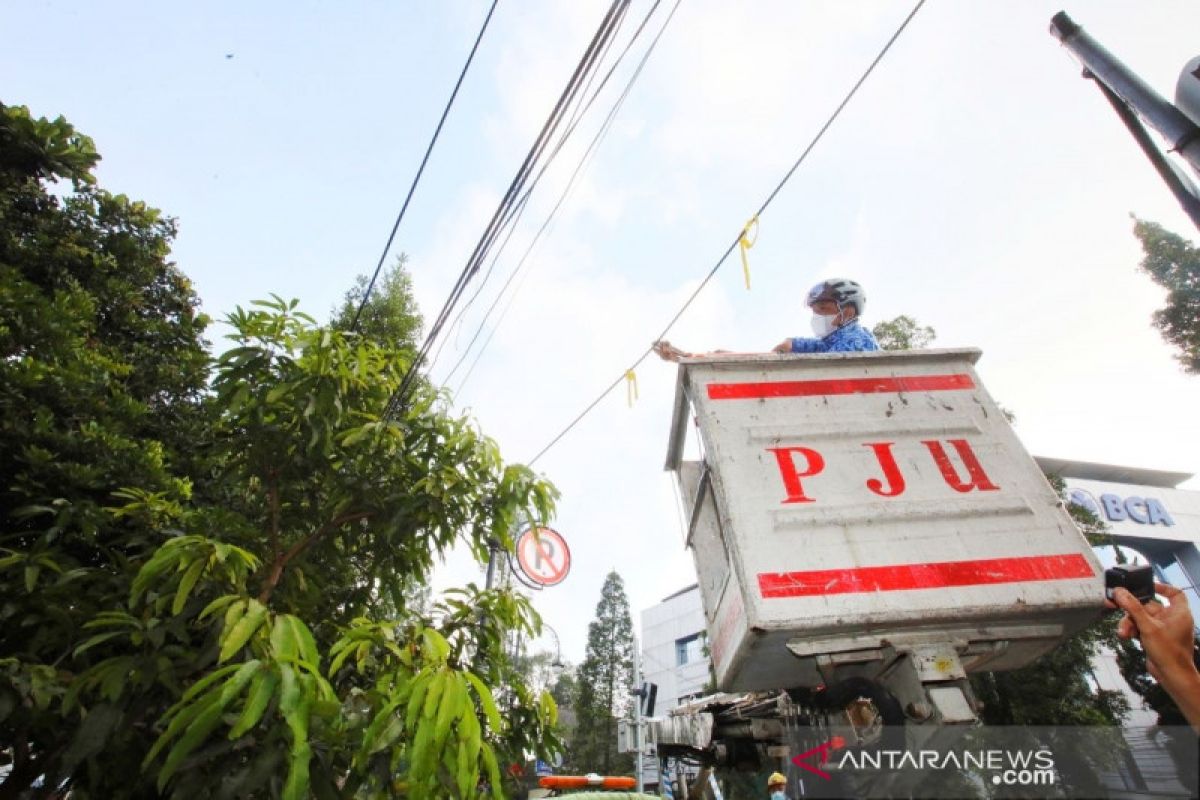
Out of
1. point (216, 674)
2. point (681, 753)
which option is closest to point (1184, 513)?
point (681, 753)

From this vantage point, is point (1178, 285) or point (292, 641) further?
point (1178, 285)

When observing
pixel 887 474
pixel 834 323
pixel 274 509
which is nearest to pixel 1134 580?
pixel 887 474

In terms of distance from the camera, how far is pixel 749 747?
458 centimetres

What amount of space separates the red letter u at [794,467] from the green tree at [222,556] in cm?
132

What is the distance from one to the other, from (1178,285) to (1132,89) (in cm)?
1454

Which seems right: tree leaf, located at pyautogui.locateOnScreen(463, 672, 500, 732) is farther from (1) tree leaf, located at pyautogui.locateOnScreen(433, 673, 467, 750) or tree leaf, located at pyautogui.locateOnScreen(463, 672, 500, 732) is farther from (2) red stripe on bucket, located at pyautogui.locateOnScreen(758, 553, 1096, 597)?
(2) red stripe on bucket, located at pyautogui.locateOnScreen(758, 553, 1096, 597)

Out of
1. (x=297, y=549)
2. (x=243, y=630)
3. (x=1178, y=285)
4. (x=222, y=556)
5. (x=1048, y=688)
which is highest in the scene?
(x=1178, y=285)

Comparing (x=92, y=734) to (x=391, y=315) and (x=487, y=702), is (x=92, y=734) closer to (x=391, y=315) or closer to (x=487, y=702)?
(x=487, y=702)

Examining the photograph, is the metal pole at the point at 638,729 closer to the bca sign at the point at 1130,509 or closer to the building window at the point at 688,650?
the bca sign at the point at 1130,509

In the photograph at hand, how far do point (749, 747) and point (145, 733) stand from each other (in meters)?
4.10

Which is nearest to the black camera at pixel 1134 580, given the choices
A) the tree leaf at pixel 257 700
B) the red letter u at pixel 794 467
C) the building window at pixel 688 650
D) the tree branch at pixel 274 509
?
the red letter u at pixel 794 467

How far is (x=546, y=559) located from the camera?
9.41m

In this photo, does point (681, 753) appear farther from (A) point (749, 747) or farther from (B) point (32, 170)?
(B) point (32, 170)

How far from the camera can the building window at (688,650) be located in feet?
120
